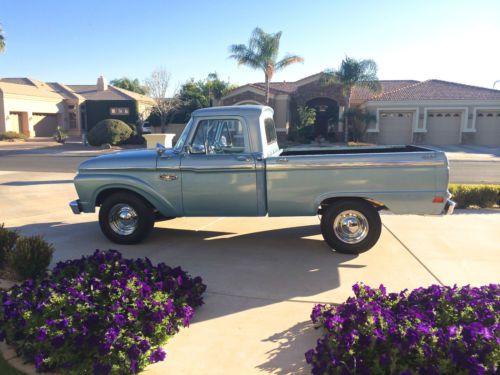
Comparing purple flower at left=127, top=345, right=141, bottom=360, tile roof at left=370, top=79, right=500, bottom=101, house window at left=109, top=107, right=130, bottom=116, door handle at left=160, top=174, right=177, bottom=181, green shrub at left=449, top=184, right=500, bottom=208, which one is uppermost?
tile roof at left=370, top=79, right=500, bottom=101

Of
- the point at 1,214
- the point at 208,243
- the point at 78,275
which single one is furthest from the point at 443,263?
the point at 1,214

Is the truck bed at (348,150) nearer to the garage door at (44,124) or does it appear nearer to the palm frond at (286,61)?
the palm frond at (286,61)

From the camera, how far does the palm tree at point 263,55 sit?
32.2 m

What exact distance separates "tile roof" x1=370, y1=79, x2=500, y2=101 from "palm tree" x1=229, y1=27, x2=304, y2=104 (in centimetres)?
820

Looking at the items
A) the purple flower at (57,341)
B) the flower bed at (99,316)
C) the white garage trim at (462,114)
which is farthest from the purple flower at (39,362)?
the white garage trim at (462,114)

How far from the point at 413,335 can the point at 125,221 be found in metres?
4.61

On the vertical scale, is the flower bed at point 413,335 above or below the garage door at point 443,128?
below

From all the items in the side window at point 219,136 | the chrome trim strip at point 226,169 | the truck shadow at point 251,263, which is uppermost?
the side window at point 219,136

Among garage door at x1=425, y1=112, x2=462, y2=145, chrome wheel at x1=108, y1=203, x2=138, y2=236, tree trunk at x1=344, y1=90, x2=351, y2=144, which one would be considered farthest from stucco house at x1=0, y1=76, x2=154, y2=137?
chrome wheel at x1=108, y1=203, x2=138, y2=236

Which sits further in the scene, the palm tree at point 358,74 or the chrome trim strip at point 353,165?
the palm tree at point 358,74

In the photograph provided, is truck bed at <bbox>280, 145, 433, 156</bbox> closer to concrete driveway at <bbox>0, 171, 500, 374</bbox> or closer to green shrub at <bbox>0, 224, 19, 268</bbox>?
concrete driveway at <bbox>0, 171, 500, 374</bbox>

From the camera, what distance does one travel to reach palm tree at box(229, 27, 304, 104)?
3222 centimetres

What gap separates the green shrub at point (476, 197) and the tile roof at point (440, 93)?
2625 centimetres

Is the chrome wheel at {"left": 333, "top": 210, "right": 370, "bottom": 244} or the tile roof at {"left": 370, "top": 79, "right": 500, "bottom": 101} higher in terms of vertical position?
the tile roof at {"left": 370, "top": 79, "right": 500, "bottom": 101}
